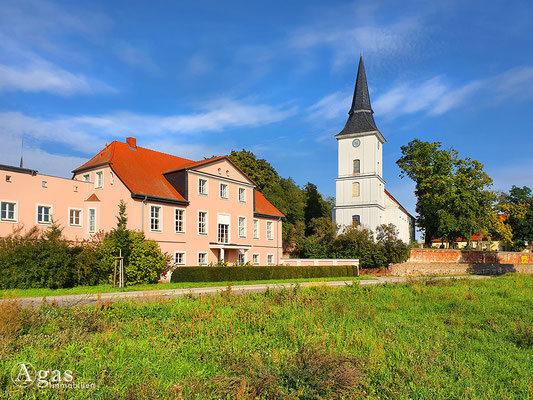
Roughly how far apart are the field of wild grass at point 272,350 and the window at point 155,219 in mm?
19346

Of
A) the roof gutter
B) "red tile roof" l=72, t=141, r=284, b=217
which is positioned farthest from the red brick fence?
"red tile roof" l=72, t=141, r=284, b=217

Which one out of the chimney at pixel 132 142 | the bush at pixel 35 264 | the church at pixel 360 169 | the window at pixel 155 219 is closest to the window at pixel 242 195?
the window at pixel 155 219

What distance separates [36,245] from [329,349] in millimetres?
19677

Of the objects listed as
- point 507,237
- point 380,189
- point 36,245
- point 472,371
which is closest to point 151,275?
point 36,245

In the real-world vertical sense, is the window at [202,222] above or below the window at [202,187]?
below

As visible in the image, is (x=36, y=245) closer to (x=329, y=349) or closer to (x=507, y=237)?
(x=329, y=349)

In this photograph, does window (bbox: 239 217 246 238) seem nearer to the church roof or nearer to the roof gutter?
the roof gutter

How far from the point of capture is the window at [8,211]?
2606 cm

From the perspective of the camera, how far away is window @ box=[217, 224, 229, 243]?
118 ft

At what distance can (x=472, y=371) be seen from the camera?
6.70 metres

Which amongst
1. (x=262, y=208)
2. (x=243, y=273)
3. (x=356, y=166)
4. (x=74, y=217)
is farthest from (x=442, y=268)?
(x=74, y=217)

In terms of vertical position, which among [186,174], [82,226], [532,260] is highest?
[186,174]

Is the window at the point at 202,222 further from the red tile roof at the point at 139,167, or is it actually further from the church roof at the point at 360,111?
the church roof at the point at 360,111

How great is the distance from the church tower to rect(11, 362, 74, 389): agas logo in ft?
163
